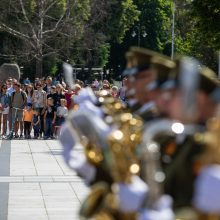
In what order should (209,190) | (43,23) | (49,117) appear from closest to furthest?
(209,190) → (49,117) → (43,23)

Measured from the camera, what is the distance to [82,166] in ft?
15.6

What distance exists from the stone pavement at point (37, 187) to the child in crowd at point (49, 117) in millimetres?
2304

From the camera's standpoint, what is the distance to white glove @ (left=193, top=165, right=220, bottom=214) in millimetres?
3287

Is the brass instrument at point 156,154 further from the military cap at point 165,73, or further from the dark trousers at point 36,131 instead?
the dark trousers at point 36,131

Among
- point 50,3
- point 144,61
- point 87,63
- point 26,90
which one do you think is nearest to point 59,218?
point 144,61

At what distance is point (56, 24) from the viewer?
40844mm

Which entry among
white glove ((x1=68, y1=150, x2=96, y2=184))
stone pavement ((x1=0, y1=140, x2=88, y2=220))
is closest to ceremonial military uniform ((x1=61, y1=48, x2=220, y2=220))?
white glove ((x1=68, y1=150, x2=96, y2=184))

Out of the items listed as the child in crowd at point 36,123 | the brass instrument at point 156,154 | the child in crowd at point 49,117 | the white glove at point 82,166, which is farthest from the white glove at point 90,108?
the child in crowd at point 36,123

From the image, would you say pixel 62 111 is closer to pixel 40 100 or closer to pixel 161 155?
pixel 40 100

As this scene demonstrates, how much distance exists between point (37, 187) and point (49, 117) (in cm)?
808

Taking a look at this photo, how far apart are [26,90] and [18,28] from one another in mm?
21830

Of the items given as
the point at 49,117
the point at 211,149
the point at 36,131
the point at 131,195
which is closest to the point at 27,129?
the point at 36,131

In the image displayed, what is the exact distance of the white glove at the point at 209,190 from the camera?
3287mm

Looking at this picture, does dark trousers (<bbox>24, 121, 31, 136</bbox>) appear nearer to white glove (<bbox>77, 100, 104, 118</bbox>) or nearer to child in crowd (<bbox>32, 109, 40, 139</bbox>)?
child in crowd (<bbox>32, 109, 40, 139</bbox>)
